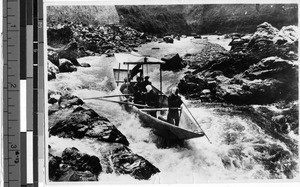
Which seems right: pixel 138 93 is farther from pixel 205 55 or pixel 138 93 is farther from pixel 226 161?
pixel 226 161

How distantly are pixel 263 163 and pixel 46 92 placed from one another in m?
1.07

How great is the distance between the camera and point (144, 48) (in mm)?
1898

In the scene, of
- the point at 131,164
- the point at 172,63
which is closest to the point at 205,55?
the point at 172,63

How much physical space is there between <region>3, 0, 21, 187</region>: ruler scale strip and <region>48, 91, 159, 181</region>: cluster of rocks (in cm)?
20

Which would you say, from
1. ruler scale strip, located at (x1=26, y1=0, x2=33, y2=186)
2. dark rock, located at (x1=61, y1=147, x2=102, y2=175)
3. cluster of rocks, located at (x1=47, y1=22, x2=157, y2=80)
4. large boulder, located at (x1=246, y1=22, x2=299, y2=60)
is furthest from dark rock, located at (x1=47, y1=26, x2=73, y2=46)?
large boulder, located at (x1=246, y1=22, x2=299, y2=60)

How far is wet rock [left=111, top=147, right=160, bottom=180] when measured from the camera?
72.7 inches

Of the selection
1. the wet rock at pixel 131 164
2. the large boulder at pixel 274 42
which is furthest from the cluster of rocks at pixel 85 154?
the large boulder at pixel 274 42

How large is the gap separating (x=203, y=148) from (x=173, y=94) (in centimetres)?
29

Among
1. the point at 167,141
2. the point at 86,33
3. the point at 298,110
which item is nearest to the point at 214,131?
the point at 167,141

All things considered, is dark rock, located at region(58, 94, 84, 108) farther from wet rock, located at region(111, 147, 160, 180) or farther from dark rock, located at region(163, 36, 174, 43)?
dark rock, located at region(163, 36, 174, 43)

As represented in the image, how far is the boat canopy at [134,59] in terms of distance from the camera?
1.88m

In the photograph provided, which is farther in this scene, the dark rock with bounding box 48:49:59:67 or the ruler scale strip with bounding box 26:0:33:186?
the dark rock with bounding box 48:49:59:67

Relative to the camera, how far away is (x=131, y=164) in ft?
6.08

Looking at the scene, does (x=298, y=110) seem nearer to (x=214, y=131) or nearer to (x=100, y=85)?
(x=214, y=131)
